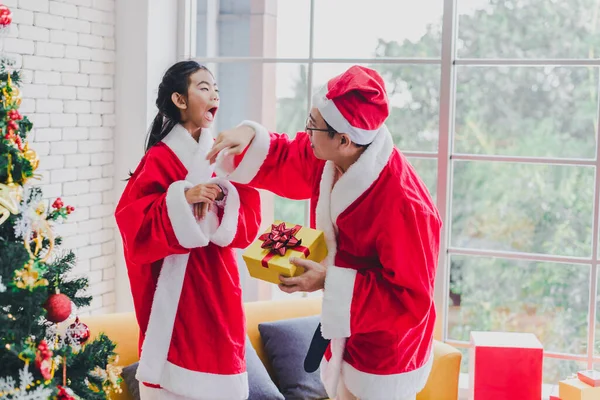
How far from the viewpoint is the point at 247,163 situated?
2309 mm

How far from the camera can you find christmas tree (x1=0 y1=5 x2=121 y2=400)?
171cm

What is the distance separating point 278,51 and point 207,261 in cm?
190

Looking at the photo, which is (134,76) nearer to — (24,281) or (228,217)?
(228,217)

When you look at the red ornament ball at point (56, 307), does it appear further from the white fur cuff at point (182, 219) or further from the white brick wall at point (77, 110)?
the white brick wall at point (77, 110)

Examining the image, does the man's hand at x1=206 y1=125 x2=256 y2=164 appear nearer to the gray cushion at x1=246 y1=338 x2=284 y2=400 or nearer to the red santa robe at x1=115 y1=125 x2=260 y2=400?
the red santa robe at x1=115 y1=125 x2=260 y2=400

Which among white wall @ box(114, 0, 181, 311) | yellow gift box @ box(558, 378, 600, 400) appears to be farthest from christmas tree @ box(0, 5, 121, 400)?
yellow gift box @ box(558, 378, 600, 400)

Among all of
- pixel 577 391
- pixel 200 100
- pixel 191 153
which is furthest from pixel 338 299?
pixel 577 391

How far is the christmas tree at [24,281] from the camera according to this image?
1.71 m

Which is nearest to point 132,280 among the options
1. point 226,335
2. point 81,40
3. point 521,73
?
point 226,335

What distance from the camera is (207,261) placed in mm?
2303

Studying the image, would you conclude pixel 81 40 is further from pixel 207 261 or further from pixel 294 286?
pixel 294 286

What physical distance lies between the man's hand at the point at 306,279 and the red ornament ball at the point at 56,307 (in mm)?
552

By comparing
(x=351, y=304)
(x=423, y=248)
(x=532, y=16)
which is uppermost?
(x=532, y=16)

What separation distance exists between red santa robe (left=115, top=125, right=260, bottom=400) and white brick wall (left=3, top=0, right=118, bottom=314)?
4.06 feet
